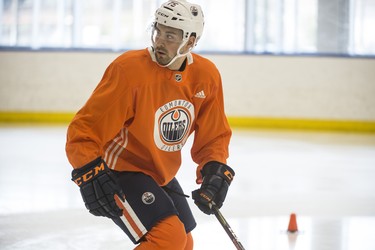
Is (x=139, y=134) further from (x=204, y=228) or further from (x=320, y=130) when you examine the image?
(x=320, y=130)

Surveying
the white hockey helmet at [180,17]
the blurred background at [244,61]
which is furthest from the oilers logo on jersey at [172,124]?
the blurred background at [244,61]

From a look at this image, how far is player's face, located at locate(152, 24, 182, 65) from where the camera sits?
108 inches

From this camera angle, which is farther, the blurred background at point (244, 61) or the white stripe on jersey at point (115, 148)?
the blurred background at point (244, 61)

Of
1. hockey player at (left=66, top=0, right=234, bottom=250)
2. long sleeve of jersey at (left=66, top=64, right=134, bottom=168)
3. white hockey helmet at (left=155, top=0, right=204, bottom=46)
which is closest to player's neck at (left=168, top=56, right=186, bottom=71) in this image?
hockey player at (left=66, top=0, right=234, bottom=250)

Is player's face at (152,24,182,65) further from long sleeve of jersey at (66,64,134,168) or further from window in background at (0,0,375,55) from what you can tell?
window in background at (0,0,375,55)

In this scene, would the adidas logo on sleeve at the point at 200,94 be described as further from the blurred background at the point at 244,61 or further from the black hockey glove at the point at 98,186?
the blurred background at the point at 244,61

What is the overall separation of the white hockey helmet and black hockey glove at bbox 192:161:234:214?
0.49 m

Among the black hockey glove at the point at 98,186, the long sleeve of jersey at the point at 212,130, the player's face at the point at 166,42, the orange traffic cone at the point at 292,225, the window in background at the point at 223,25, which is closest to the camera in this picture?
the black hockey glove at the point at 98,186

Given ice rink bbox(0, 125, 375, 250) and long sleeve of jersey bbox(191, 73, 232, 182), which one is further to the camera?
ice rink bbox(0, 125, 375, 250)

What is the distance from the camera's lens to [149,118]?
2.76 meters

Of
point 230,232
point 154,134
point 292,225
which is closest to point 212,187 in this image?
point 230,232

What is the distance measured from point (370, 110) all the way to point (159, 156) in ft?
25.4

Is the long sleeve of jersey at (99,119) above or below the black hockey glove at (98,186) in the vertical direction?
above

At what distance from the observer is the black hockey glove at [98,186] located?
2.52m
